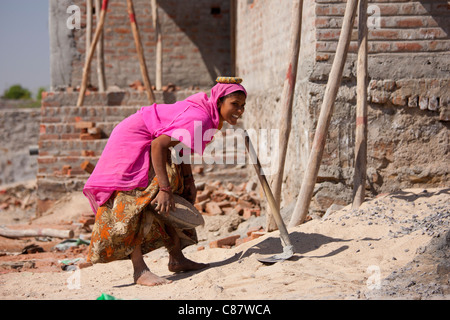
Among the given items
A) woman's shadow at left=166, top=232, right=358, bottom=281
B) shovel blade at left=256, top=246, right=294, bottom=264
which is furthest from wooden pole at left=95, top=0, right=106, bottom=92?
shovel blade at left=256, top=246, right=294, bottom=264

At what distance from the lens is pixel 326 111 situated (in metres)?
4.28

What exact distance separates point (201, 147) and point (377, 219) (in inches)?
60.8

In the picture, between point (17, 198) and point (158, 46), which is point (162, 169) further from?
point (17, 198)

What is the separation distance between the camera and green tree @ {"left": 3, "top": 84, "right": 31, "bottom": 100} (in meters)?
35.2

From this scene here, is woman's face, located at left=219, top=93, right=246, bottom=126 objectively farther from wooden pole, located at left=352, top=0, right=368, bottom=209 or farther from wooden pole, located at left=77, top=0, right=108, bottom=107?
wooden pole, located at left=77, top=0, right=108, bottom=107

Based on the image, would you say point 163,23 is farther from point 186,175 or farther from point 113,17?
point 186,175

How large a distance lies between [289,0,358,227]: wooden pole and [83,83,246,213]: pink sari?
103 cm

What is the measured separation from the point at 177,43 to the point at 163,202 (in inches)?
283

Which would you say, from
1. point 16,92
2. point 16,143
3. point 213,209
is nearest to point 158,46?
point 213,209

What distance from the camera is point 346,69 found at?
470 centimetres

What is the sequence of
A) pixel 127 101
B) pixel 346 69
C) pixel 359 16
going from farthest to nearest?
pixel 127 101, pixel 346 69, pixel 359 16

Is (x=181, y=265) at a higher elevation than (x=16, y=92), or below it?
below

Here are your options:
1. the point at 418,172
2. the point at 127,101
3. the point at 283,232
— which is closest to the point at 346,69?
the point at 418,172

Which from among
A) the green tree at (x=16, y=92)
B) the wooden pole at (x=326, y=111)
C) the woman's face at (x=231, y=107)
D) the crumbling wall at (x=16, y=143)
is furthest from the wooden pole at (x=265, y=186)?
the green tree at (x=16, y=92)
